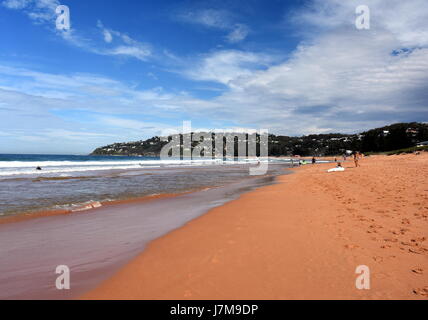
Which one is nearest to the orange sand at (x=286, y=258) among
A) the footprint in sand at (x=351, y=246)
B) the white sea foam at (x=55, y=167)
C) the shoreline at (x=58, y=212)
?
the footprint in sand at (x=351, y=246)

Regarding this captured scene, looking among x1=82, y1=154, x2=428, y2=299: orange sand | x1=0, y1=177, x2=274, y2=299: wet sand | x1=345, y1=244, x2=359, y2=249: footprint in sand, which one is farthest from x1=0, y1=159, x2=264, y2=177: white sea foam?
x1=345, y1=244, x2=359, y2=249: footprint in sand

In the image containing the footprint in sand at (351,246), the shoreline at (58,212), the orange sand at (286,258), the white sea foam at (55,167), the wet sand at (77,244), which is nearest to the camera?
the orange sand at (286,258)

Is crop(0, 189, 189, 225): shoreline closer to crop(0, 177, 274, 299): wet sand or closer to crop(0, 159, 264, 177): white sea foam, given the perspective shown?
crop(0, 177, 274, 299): wet sand

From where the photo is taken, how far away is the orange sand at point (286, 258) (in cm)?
369

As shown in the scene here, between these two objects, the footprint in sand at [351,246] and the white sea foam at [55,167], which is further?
the white sea foam at [55,167]

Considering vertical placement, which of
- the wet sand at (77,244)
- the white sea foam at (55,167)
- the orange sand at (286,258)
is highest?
the white sea foam at (55,167)

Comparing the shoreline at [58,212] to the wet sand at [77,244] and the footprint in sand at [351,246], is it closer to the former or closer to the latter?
the wet sand at [77,244]

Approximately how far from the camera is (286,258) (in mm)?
4875
